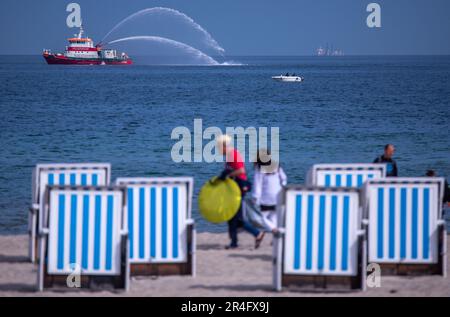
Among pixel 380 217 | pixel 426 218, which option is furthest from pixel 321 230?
pixel 426 218

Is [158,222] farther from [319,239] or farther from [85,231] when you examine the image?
[319,239]

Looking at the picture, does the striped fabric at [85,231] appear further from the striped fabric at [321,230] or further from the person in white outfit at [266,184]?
the person in white outfit at [266,184]

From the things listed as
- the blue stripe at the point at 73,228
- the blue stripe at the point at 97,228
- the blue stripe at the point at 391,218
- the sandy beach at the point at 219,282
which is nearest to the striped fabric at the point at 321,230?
the sandy beach at the point at 219,282

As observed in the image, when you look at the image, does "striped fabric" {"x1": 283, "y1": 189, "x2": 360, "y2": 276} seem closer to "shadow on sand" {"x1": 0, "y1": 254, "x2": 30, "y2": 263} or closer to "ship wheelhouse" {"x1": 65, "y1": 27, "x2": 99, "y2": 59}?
"shadow on sand" {"x1": 0, "y1": 254, "x2": 30, "y2": 263}

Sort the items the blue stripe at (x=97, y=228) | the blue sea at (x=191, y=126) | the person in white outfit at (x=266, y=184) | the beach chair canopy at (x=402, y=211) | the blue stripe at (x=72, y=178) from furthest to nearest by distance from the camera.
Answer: the blue sea at (x=191, y=126)
the person in white outfit at (x=266, y=184)
the blue stripe at (x=72, y=178)
the beach chair canopy at (x=402, y=211)
the blue stripe at (x=97, y=228)

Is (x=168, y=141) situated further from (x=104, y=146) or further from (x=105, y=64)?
(x=105, y=64)

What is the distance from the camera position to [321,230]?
10.3m

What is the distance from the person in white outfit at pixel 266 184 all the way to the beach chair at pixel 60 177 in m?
2.14

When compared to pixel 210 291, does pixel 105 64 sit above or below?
above

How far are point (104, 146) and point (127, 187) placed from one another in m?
33.5

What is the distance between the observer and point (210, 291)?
418 inches

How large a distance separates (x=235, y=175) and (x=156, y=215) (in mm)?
2330

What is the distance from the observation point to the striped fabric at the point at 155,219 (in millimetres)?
11055

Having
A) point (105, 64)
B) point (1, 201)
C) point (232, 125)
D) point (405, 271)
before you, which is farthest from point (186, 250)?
point (105, 64)
